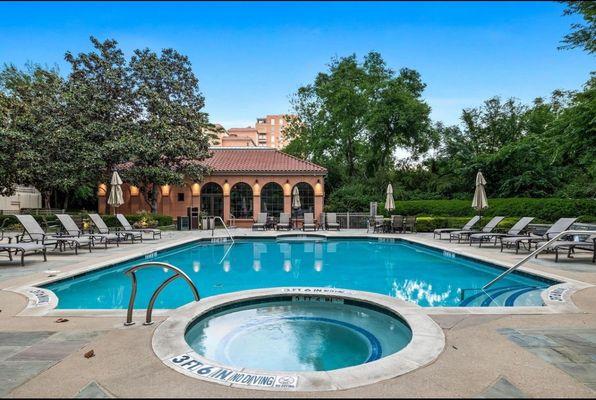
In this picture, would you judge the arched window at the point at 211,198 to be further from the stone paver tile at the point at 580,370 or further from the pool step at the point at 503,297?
the stone paver tile at the point at 580,370

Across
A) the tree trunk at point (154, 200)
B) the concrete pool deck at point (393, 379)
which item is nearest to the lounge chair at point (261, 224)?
the tree trunk at point (154, 200)

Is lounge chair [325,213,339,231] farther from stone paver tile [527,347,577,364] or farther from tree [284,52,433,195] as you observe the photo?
stone paver tile [527,347,577,364]

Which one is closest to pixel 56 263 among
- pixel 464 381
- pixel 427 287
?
pixel 427 287

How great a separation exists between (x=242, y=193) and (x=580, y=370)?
2392cm

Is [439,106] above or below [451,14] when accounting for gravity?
above

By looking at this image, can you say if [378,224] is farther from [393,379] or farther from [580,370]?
[393,379]

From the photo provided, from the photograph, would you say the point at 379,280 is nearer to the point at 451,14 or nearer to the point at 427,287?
the point at 427,287

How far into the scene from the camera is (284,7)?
2.61 m

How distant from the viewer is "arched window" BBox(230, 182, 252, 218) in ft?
85.5

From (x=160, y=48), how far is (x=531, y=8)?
26.8 metres

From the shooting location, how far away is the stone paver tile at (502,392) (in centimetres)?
265

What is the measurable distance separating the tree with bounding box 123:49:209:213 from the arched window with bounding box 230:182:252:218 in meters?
2.93

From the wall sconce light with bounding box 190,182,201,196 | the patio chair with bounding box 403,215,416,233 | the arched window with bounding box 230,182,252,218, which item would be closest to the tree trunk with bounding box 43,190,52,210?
the wall sconce light with bounding box 190,182,201,196

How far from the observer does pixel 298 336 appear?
492 centimetres
